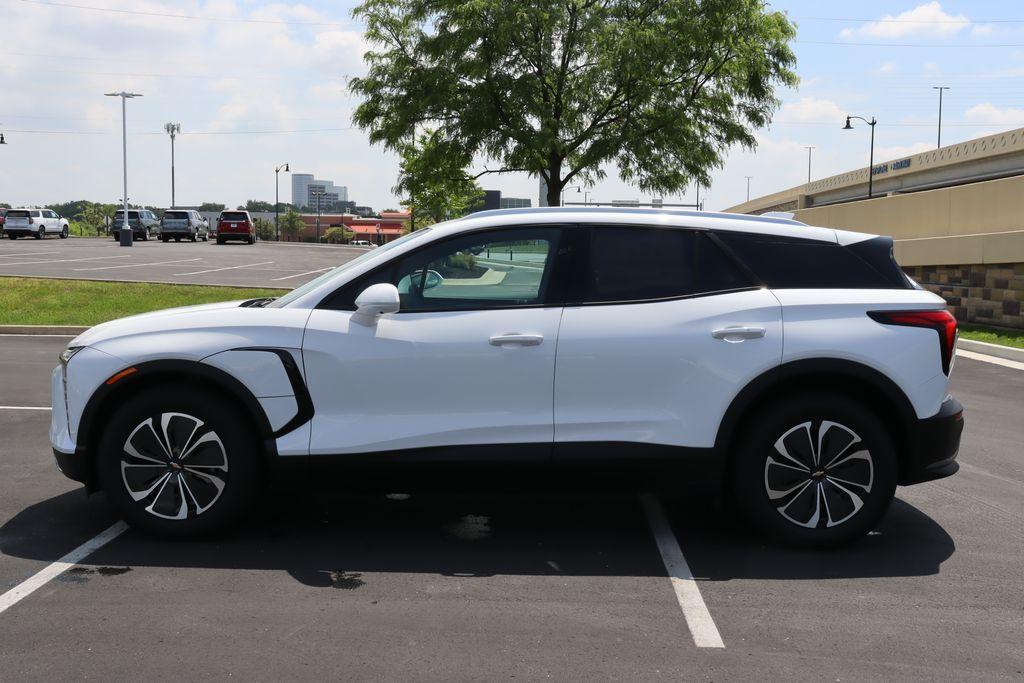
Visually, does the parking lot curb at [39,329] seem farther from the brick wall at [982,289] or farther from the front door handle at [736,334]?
the brick wall at [982,289]

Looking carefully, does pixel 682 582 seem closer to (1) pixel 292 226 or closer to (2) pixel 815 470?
(2) pixel 815 470

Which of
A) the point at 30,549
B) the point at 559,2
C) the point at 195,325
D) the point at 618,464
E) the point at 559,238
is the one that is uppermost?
the point at 559,2

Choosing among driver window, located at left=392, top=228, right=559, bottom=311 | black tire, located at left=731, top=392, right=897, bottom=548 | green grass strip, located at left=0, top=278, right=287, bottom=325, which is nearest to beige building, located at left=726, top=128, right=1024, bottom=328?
green grass strip, located at left=0, top=278, right=287, bottom=325

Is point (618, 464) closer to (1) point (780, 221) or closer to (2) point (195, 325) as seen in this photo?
(1) point (780, 221)

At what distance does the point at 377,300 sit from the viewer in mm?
4582

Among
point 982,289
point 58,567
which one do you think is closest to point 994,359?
point 982,289

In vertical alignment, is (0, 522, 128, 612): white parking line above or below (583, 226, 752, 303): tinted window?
below

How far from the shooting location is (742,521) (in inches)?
194

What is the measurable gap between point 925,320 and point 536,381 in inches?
79.1

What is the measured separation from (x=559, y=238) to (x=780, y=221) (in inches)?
50.5

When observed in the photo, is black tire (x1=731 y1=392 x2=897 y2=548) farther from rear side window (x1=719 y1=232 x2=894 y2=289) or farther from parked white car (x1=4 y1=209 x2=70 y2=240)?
parked white car (x1=4 y1=209 x2=70 y2=240)

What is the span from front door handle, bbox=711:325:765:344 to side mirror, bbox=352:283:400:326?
1598 mm

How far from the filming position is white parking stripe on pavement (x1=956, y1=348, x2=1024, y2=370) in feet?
43.4

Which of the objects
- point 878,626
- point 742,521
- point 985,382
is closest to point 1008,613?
point 878,626
